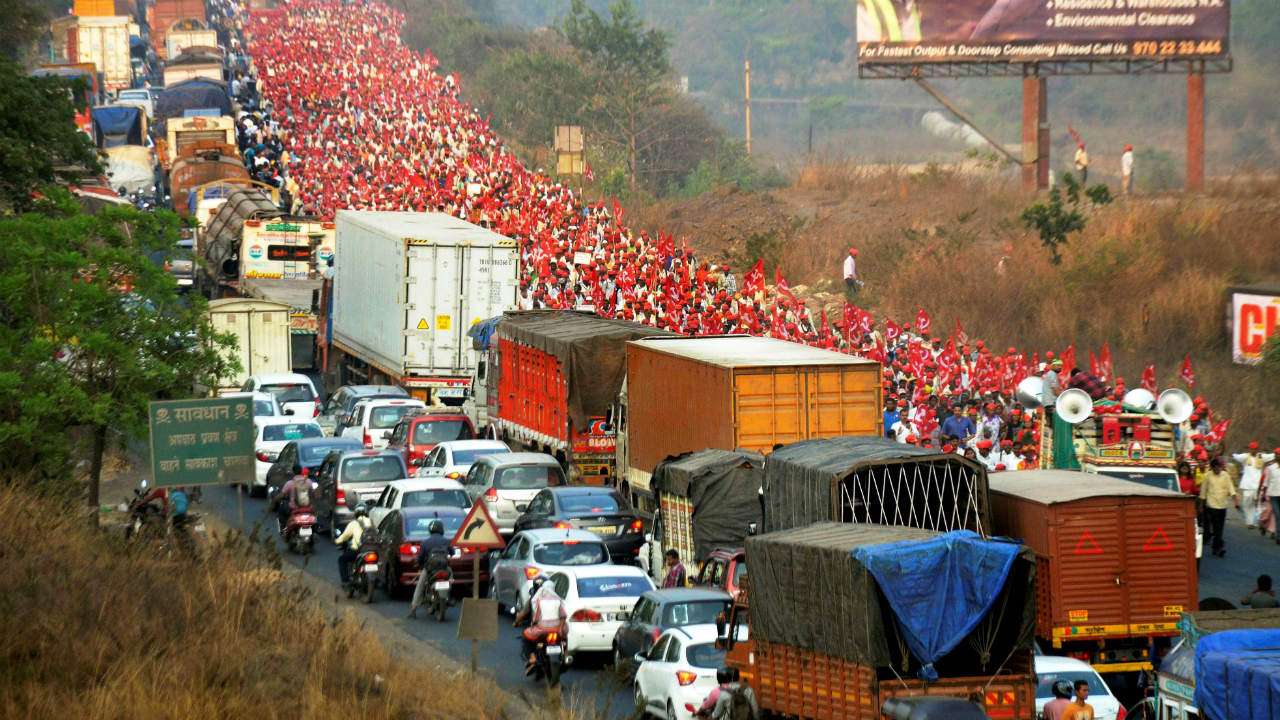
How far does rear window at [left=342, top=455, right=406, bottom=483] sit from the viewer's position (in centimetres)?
2722

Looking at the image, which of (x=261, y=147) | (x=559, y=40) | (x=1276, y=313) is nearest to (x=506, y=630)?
(x=1276, y=313)

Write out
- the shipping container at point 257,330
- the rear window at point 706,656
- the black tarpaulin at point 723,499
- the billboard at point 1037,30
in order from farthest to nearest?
the billboard at point 1037,30, the shipping container at point 257,330, the black tarpaulin at point 723,499, the rear window at point 706,656

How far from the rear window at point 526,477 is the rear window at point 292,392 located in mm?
11542

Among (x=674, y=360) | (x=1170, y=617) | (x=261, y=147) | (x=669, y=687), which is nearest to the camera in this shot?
(x=669, y=687)

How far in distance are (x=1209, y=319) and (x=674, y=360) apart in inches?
704

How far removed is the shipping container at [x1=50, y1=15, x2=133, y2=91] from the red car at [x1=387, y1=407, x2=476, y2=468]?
73.4 meters

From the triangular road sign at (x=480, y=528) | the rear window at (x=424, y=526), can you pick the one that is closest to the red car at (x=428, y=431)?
the rear window at (x=424, y=526)

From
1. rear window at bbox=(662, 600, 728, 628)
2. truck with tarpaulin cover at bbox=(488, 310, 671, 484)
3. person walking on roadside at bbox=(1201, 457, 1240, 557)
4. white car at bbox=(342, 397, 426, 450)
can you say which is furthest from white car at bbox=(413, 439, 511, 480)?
rear window at bbox=(662, 600, 728, 628)

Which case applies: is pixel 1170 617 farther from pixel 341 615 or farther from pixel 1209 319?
pixel 1209 319

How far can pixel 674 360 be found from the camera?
26.1 m

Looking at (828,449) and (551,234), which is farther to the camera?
(551,234)

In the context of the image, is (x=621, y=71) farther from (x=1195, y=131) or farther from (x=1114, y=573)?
(x=1114, y=573)

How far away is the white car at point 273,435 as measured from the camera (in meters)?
31.4

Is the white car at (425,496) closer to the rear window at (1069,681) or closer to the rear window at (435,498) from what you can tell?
the rear window at (435,498)
